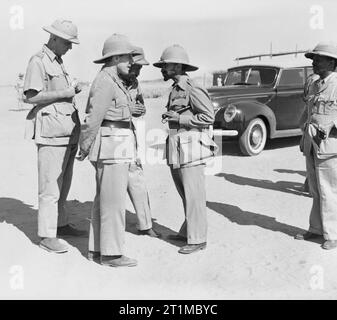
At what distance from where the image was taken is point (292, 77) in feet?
36.8

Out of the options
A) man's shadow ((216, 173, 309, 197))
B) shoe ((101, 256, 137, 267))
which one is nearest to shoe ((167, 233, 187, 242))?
shoe ((101, 256, 137, 267))

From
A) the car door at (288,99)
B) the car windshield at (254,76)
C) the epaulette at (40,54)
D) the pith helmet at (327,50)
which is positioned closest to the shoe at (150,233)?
the epaulette at (40,54)

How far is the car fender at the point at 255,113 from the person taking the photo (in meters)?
9.93

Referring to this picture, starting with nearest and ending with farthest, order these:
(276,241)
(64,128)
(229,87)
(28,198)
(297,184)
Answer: (64,128) → (276,241) → (28,198) → (297,184) → (229,87)

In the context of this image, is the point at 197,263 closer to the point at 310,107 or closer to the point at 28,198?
the point at 310,107

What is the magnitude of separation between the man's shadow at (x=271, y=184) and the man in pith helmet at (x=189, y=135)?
2745 millimetres

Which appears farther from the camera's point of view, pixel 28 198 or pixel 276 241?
pixel 28 198

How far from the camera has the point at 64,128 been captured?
195 inches

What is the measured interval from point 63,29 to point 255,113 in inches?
233

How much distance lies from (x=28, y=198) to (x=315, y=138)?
404 centimetres

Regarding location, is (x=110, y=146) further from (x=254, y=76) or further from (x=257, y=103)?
(x=254, y=76)

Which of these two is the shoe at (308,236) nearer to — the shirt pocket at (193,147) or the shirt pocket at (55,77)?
the shirt pocket at (193,147)

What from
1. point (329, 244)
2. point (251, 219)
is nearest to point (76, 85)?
point (251, 219)

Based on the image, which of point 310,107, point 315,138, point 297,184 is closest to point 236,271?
point 315,138
